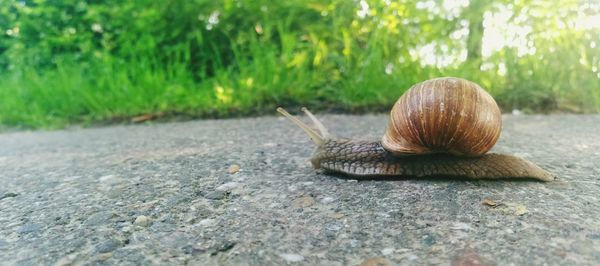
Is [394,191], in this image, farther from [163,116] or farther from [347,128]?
[163,116]

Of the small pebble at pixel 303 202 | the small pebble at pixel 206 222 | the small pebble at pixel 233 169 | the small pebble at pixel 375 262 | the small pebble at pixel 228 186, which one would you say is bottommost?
the small pebble at pixel 375 262

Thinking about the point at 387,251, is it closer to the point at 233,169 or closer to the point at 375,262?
the point at 375,262

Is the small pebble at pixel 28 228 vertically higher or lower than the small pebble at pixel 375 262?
higher

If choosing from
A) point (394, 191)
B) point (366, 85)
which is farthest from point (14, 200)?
point (366, 85)

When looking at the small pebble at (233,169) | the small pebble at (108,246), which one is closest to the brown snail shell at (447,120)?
the small pebble at (233,169)

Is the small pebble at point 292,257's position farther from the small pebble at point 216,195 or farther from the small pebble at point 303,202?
the small pebble at point 216,195

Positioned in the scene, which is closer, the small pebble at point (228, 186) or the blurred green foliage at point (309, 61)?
the small pebble at point (228, 186)

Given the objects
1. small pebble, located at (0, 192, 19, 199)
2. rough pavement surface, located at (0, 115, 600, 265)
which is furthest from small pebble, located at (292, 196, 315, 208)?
small pebble, located at (0, 192, 19, 199)
